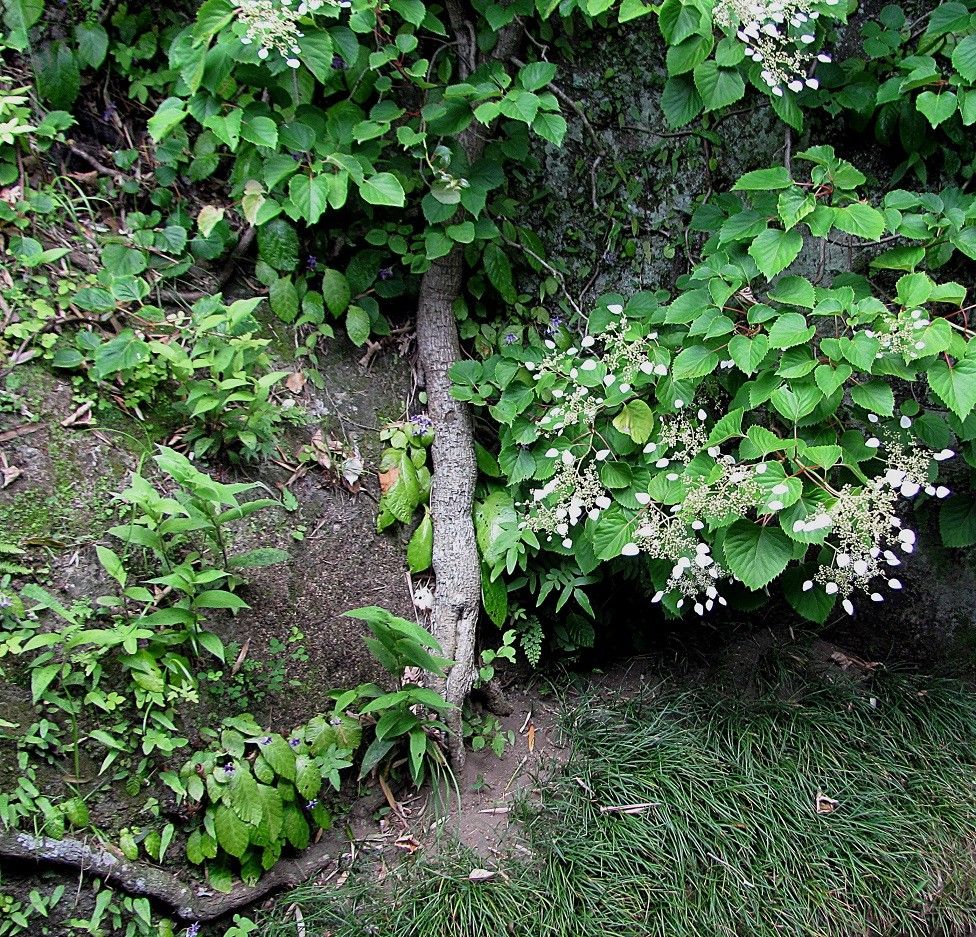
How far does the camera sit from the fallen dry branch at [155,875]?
2.15 m

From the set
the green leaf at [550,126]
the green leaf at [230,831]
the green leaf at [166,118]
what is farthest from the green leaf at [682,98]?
the green leaf at [230,831]

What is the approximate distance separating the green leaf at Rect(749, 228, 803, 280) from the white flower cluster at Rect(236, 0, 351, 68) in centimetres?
153


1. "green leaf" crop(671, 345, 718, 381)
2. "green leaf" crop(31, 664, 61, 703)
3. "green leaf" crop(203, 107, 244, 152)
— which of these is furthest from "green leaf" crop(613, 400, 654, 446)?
"green leaf" crop(31, 664, 61, 703)

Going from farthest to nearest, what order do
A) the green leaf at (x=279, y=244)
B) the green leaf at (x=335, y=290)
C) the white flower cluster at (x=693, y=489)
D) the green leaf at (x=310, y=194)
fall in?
1. the green leaf at (x=335, y=290)
2. the green leaf at (x=279, y=244)
3. the green leaf at (x=310, y=194)
4. the white flower cluster at (x=693, y=489)

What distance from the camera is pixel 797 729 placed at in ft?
10.2

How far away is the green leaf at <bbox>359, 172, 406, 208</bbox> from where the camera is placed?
8.96 feet

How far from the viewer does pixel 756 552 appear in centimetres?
239

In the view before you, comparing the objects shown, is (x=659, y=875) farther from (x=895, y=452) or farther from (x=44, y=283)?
(x=44, y=283)

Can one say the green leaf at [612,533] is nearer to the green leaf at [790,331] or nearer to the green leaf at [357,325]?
the green leaf at [790,331]

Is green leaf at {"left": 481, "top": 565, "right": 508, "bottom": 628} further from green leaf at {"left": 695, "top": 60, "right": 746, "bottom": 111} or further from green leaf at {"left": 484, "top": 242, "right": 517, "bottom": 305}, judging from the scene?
green leaf at {"left": 695, "top": 60, "right": 746, "bottom": 111}

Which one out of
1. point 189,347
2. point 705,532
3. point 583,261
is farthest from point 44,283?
point 705,532

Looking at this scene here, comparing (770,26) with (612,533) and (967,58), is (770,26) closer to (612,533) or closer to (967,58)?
(967,58)

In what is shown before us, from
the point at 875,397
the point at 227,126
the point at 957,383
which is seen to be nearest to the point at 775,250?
the point at 875,397

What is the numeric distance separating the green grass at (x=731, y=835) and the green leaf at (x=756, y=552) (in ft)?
3.15
